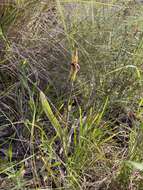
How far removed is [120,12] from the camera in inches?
82.0

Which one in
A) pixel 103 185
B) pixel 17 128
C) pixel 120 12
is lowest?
pixel 103 185

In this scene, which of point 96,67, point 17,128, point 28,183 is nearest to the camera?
point 28,183

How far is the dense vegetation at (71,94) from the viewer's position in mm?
1642

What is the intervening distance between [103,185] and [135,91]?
0.47 metres

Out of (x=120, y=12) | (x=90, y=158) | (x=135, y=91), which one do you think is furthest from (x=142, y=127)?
(x=120, y=12)

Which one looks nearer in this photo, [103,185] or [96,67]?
[103,185]

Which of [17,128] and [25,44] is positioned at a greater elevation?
[25,44]

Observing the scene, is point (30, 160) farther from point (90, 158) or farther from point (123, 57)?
point (123, 57)

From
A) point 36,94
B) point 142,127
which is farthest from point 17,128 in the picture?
point 142,127

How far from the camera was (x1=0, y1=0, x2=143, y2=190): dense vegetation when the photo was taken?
1.64 m

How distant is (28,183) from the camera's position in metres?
1.63

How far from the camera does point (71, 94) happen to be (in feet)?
6.20

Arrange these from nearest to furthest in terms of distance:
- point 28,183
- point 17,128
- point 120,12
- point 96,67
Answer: point 28,183 < point 17,128 < point 96,67 < point 120,12

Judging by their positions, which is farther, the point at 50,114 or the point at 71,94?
the point at 71,94
